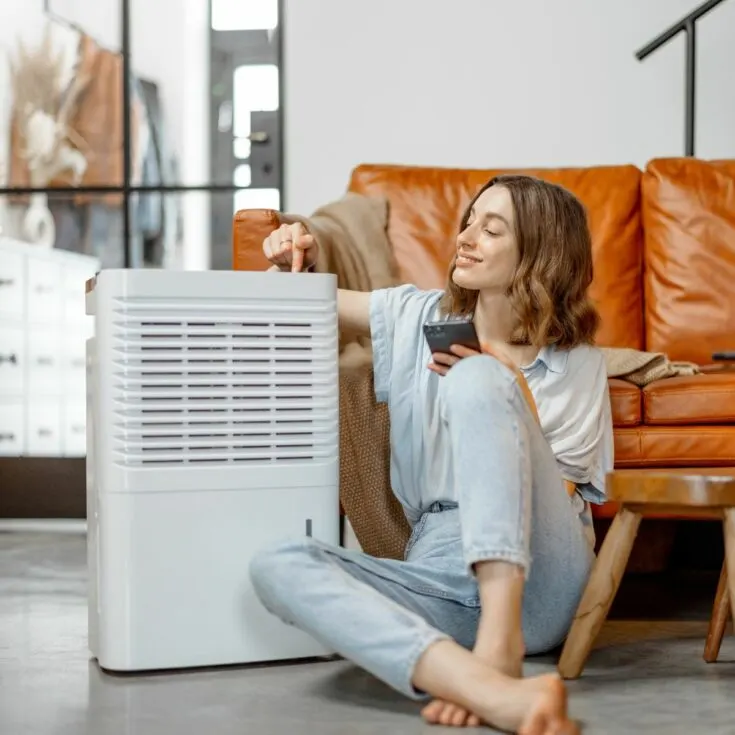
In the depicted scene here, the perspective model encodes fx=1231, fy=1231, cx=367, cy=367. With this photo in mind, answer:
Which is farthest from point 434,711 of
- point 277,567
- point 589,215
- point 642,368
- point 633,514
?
point 589,215

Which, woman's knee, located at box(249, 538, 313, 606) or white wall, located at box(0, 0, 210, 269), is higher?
white wall, located at box(0, 0, 210, 269)

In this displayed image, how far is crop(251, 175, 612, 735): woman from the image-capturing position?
5.03 feet

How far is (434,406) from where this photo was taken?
1953 mm

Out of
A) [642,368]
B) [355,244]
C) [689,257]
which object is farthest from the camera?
[689,257]

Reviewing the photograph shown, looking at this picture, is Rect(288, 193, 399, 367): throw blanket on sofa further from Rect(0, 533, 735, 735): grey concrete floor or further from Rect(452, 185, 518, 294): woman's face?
Rect(0, 533, 735, 735): grey concrete floor

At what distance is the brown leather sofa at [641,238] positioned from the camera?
304cm

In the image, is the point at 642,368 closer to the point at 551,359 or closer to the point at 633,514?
the point at 551,359

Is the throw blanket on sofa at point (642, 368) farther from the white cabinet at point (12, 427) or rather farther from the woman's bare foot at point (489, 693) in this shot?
the white cabinet at point (12, 427)

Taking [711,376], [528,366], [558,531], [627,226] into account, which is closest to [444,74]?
[627,226]

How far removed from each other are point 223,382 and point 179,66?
2.43 m

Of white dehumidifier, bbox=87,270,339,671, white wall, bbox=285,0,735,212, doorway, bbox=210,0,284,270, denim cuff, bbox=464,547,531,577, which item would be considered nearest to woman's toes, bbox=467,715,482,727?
denim cuff, bbox=464,547,531,577

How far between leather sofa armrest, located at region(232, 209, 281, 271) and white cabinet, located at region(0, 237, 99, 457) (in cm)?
169

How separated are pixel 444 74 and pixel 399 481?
2.11 metres

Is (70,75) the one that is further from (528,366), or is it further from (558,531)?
(558,531)
